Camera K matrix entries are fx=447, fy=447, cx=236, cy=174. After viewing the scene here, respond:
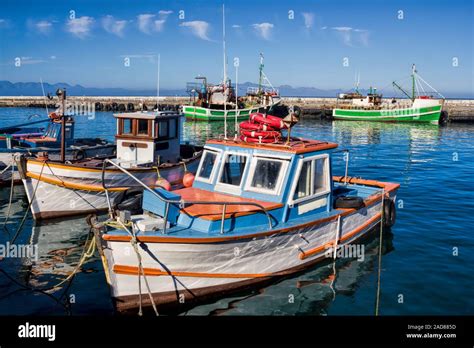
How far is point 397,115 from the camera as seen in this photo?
205 ft

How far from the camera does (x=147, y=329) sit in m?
9.23

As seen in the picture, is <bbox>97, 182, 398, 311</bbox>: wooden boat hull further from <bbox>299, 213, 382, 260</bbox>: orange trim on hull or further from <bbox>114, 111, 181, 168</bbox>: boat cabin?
<bbox>114, 111, 181, 168</bbox>: boat cabin

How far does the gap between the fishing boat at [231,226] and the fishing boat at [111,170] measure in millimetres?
4209

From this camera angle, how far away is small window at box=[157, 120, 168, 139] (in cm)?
1858

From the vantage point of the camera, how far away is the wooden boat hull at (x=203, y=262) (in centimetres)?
926

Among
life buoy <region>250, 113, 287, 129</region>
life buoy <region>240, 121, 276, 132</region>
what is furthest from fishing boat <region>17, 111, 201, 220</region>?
life buoy <region>250, 113, 287, 129</region>

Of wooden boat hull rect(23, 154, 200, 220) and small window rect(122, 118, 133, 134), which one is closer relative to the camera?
wooden boat hull rect(23, 154, 200, 220)

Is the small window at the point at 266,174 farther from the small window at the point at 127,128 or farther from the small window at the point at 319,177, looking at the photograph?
the small window at the point at 127,128

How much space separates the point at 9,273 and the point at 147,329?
5.10 m

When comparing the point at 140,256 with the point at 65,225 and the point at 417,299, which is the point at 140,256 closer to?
the point at 417,299

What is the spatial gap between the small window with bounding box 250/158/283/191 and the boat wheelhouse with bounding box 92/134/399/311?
0.02 meters

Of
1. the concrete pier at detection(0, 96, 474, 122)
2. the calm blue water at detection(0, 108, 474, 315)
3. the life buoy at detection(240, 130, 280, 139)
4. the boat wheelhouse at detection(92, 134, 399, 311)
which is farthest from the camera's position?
the concrete pier at detection(0, 96, 474, 122)

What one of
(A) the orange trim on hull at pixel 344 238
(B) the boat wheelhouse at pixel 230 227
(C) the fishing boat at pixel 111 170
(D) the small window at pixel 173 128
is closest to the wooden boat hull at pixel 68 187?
(C) the fishing boat at pixel 111 170

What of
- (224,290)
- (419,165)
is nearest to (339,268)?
(224,290)
